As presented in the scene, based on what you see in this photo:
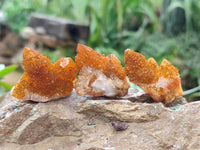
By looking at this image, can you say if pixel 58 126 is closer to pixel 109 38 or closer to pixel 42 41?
pixel 109 38

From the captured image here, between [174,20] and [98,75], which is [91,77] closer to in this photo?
[98,75]

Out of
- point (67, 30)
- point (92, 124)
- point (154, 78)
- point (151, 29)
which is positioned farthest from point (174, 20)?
point (92, 124)

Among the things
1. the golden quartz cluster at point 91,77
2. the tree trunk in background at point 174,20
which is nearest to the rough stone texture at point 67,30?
the tree trunk in background at point 174,20

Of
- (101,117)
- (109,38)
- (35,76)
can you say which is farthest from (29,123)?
(109,38)

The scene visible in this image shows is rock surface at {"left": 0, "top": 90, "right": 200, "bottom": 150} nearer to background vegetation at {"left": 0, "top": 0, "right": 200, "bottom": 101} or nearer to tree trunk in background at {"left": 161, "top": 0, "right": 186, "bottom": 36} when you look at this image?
background vegetation at {"left": 0, "top": 0, "right": 200, "bottom": 101}

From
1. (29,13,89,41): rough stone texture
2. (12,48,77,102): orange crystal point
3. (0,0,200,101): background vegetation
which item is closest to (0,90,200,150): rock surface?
(12,48,77,102): orange crystal point

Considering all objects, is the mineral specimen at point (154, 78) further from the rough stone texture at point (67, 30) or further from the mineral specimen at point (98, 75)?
the rough stone texture at point (67, 30)
